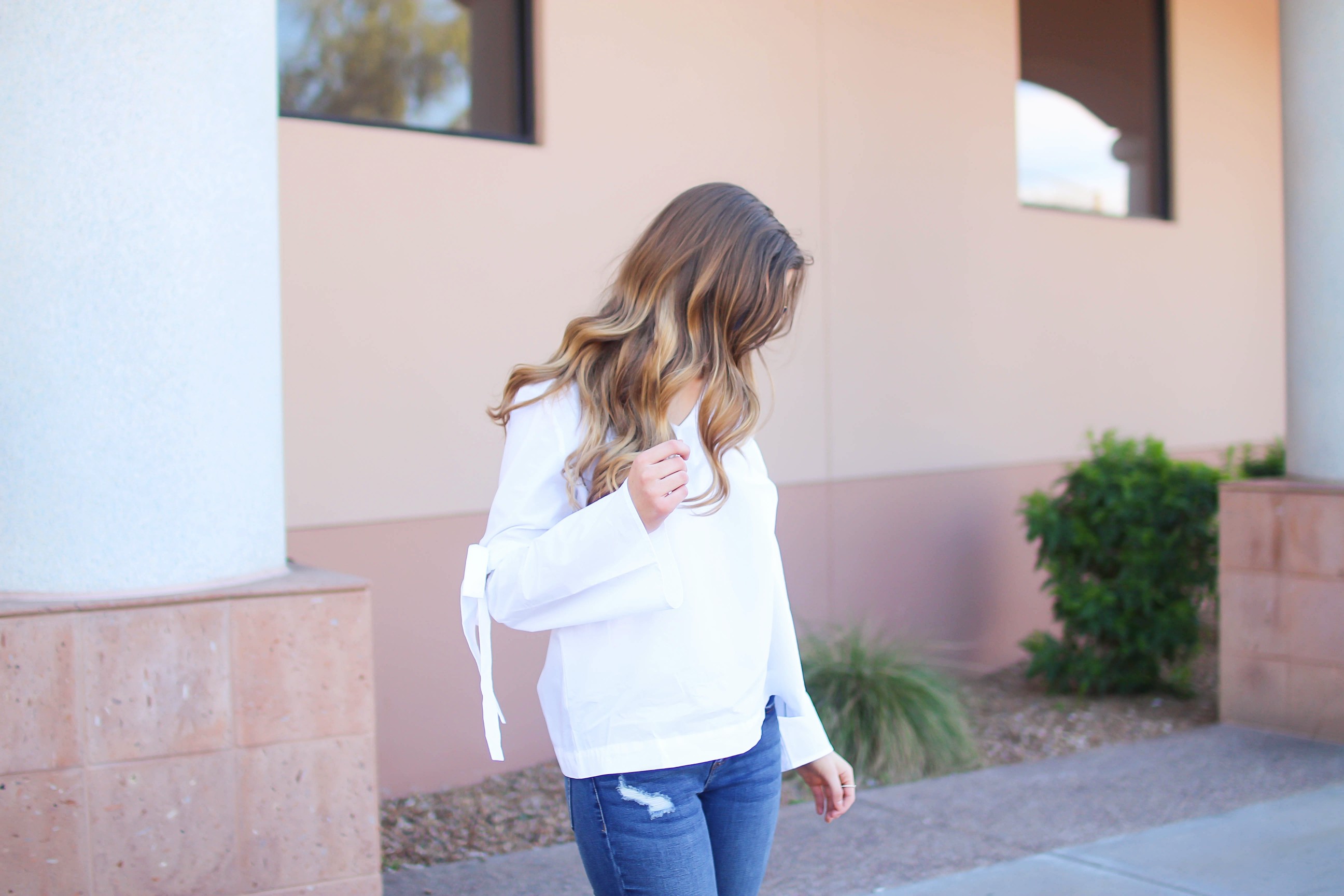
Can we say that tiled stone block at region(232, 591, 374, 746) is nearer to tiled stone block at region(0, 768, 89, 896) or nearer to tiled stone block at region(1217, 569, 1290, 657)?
tiled stone block at region(0, 768, 89, 896)

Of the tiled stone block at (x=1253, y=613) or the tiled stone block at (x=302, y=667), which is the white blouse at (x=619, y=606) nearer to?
the tiled stone block at (x=302, y=667)

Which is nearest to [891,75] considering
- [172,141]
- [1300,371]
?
[1300,371]

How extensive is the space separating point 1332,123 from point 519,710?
4.53 metres

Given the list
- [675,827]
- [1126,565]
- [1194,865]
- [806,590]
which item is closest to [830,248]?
[806,590]

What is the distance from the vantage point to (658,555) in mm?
1815

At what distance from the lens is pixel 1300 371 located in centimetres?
560

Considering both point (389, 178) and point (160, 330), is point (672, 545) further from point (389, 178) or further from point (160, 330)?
point (389, 178)

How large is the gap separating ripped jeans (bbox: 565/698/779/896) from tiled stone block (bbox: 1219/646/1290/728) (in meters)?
4.34

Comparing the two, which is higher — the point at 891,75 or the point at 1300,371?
the point at 891,75

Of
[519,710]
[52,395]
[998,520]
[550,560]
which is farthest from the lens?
[998,520]

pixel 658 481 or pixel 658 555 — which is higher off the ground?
pixel 658 481

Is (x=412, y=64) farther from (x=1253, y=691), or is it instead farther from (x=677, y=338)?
(x=1253, y=691)

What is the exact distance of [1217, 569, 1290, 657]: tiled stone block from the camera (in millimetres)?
5484

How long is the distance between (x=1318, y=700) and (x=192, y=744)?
4.77m
